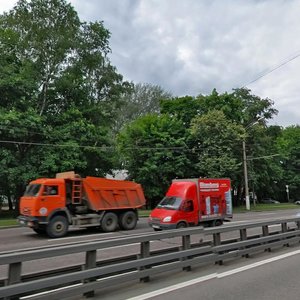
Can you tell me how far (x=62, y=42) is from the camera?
115ft

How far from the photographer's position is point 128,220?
19.9 m

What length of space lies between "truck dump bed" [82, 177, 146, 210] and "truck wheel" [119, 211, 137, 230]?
379 millimetres

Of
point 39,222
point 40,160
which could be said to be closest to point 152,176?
point 40,160

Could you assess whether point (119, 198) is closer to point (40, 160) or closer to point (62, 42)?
point (40, 160)

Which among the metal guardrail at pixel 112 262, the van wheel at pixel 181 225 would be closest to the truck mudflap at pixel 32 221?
the van wheel at pixel 181 225

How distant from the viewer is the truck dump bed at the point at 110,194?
18.5m

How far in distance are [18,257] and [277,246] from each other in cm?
809

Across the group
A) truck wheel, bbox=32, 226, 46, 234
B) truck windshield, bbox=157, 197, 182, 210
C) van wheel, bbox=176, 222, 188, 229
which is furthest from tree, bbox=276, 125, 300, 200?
truck wheel, bbox=32, 226, 46, 234

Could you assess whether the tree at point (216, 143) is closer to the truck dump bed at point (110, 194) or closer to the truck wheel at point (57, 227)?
the truck dump bed at point (110, 194)

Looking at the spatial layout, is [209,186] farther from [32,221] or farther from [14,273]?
[14,273]

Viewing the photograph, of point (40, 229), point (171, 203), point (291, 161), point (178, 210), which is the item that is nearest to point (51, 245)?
point (40, 229)

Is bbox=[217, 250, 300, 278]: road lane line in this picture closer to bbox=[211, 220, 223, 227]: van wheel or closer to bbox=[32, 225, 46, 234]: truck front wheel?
bbox=[211, 220, 223, 227]: van wheel

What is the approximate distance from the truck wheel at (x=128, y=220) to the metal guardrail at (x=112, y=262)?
34.6 ft

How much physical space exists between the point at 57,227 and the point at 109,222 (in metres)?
2.93
